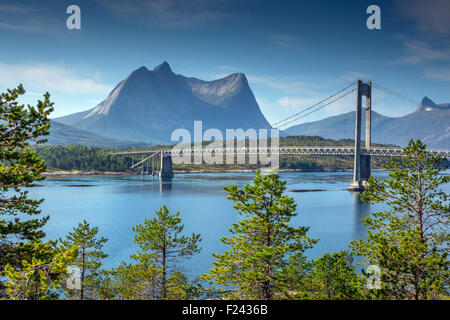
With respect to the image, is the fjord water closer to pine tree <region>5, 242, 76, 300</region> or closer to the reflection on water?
the reflection on water

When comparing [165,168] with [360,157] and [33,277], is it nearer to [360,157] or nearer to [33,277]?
[360,157]

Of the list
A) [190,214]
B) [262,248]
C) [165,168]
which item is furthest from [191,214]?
[165,168]

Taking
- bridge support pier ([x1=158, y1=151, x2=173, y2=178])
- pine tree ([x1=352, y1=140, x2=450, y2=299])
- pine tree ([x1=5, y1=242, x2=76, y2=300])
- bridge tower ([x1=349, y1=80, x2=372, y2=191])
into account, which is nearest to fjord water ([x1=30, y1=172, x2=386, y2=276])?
bridge tower ([x1=349, y1=80, x2=372, y2=191])

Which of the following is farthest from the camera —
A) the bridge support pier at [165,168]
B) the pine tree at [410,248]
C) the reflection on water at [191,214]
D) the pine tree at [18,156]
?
the bridge support pier at [165,168]

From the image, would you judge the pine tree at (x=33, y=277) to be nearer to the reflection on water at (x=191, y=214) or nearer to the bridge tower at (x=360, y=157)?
the reflection on water at (x=191, y=214)

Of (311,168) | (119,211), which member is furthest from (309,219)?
(311,168)

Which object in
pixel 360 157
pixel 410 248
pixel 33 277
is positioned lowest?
pixel 33 277

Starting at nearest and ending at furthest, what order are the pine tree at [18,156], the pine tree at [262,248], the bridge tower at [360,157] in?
the pine tree at [18,156] < the pine tree at [262,248] < the bridge tower at [360,157]

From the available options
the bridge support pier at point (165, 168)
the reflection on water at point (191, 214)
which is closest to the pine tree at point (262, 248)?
the reflection on water at point (191, 214)

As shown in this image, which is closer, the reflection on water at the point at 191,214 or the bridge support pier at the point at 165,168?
the reflection on water at the point at 191,214
